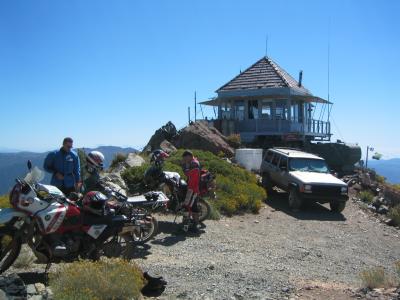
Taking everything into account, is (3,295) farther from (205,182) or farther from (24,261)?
(205,182)

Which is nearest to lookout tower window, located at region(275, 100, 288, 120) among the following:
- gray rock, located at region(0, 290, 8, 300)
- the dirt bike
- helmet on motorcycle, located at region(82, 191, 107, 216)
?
the dirt bike

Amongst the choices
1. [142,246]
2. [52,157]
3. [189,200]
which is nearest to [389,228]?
[189,200]

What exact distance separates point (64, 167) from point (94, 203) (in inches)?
99.0

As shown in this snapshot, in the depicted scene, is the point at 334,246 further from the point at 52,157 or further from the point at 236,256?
the point at 52,157

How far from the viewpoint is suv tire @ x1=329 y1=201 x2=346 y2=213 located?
17.3 m

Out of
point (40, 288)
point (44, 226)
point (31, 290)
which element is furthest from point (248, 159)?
point (31, 290)

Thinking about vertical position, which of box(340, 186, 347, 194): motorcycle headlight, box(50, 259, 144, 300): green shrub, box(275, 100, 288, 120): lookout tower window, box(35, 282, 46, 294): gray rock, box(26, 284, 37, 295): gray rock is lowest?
box(340, 186, 347, 194): motorcycle headlight

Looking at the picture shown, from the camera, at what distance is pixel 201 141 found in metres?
24.8

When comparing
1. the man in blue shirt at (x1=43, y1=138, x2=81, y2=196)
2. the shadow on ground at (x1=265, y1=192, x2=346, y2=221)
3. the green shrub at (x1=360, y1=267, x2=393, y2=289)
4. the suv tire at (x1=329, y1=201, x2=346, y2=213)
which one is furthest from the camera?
the suv tire at (x1=329, y1=201, x2=346, y2=213)

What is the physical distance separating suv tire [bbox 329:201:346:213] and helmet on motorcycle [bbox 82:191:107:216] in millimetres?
11983

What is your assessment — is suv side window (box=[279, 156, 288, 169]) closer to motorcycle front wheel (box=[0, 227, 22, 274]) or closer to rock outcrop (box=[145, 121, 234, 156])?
rock outcrop (box=[145, 121, 234, 156])

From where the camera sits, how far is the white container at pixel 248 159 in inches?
925

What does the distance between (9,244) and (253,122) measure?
2654 centimetres

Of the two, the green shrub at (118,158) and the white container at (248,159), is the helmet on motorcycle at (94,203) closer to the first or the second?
the green shrub at (118,158)
